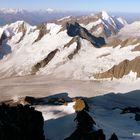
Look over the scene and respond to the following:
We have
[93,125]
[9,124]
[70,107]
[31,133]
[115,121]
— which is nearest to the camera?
[9,124]

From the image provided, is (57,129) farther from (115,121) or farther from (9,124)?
(115,121)

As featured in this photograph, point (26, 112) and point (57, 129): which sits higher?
point (26, 112)

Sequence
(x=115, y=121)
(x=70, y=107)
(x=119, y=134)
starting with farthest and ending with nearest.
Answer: (x=115, y=121) → (x=70, y=107) → (x=119, y=134)

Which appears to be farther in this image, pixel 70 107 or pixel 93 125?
pixel 70 107

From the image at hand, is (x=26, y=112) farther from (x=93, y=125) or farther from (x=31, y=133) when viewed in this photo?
(x=93, y=125)

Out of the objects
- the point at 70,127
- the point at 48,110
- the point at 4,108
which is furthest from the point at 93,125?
the point at 48,110

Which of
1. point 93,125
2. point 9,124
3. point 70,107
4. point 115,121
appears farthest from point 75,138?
point 115,121
